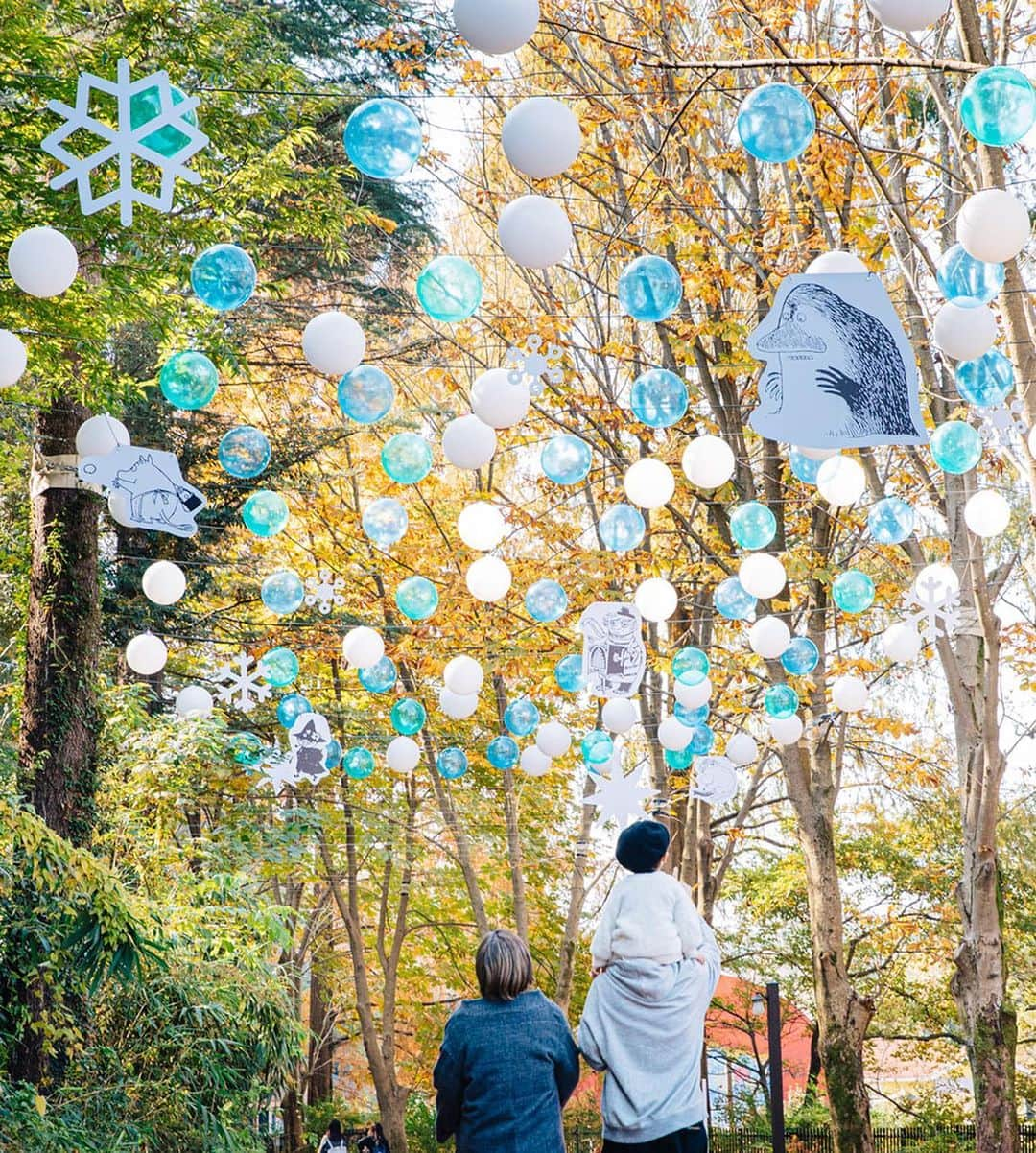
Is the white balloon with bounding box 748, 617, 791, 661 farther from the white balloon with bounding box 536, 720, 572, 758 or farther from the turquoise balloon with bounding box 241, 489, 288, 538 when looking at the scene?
the turquoise balloon with bounding box 241, 489, 288, 538

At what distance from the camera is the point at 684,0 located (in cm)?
1068

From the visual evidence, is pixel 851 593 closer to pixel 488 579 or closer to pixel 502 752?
pixel 488 579

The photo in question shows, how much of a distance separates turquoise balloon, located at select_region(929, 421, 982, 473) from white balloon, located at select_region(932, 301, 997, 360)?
81 cm

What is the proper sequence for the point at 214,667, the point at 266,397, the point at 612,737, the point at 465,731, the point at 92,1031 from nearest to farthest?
the point at 92,1031
the point at 612,737
the point at 214,667
the point at 266,397
the point at 465,731

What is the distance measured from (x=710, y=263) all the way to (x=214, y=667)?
307 inches

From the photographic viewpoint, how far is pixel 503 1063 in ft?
11.4

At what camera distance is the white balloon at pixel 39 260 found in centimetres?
520

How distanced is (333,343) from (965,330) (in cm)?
294

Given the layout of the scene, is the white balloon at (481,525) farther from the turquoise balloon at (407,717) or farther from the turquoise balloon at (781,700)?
the turquoise balloon at (407,717)

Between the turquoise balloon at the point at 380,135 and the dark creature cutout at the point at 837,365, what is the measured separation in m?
1.70

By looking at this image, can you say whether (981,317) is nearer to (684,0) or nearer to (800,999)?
(684,0)

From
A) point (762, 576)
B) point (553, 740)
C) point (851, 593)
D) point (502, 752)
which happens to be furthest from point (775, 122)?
point (502, 752)

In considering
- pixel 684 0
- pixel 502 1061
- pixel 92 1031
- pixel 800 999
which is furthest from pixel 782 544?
pixel 800 999

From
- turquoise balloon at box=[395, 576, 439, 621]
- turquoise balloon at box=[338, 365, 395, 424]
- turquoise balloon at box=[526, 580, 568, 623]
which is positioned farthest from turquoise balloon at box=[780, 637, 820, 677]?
turquoise balloon at box=[338, 365, 395, 424]
